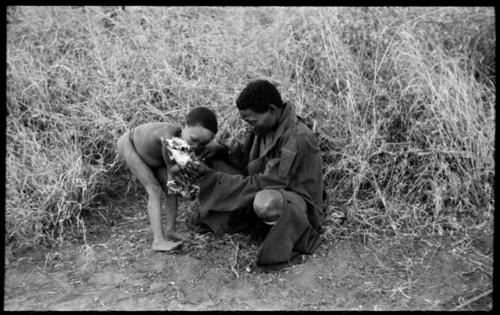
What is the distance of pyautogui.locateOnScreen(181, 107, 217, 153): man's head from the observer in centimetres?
300

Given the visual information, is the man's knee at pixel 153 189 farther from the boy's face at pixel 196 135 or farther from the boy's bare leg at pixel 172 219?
the boy's face at pixel 196 135

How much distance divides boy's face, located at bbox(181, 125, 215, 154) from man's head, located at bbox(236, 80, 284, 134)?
0.24 metres

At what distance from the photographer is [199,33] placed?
14.8 feet

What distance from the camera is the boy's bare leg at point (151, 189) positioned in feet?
10.3

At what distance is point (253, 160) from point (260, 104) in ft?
1.37

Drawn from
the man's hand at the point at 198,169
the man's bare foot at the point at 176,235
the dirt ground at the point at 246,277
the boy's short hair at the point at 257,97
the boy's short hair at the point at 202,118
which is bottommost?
the dirt ground at the point at 246,277

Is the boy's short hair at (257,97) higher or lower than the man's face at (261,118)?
higher

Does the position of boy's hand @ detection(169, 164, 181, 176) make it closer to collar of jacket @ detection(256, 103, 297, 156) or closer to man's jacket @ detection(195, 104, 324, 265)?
man's jacket @ detection(195, 104, 324, 265)

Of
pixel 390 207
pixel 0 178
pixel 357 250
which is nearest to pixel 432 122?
pixel 390 207

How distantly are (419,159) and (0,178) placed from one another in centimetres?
258

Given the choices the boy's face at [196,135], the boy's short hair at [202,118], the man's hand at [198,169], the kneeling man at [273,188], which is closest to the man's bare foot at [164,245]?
the kneeling man at [273,188]

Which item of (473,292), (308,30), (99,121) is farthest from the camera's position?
(308,30)

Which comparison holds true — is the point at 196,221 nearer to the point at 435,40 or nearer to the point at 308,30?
the point at 308,30

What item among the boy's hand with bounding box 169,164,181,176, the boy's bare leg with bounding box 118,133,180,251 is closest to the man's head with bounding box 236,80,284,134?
the boy's hand with bounding box 169,164,181,176
